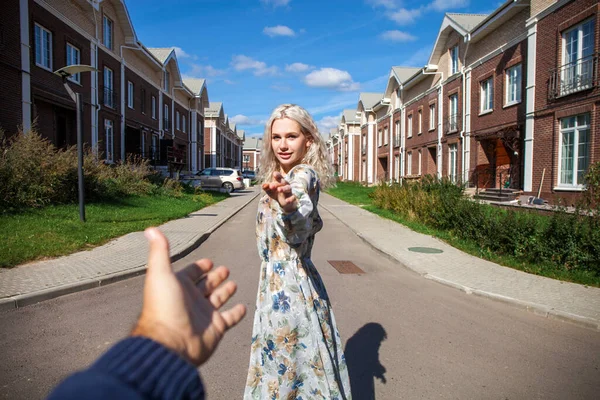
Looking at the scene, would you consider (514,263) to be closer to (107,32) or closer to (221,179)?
(107,32)

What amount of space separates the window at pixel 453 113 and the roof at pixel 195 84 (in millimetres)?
26860

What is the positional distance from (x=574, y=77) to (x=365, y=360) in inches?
581

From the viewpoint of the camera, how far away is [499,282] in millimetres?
6613

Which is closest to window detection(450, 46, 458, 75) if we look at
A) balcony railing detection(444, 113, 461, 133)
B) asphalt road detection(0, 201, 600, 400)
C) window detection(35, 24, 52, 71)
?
balcony railing detection(444, 113, 461, 133)

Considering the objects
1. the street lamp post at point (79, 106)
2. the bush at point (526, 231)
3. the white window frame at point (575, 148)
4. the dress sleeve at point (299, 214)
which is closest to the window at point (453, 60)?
the white window frame at point (575, 148)

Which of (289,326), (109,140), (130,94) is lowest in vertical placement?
(289,326)

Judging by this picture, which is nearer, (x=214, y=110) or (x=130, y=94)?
(x=130, y=94)

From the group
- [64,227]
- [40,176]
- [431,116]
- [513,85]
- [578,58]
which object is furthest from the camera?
[431,116]

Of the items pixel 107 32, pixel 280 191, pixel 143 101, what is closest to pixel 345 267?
pixel 280 191

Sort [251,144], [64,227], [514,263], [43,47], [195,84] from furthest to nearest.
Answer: [251,144] < [195,84] < [43,47] < [64,227] < [514,263]

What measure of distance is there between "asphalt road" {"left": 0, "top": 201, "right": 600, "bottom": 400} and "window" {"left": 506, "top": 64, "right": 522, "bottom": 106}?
603 inches

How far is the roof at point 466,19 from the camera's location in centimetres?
2375

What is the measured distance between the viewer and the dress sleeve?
1.84m

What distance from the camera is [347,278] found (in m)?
7.07
